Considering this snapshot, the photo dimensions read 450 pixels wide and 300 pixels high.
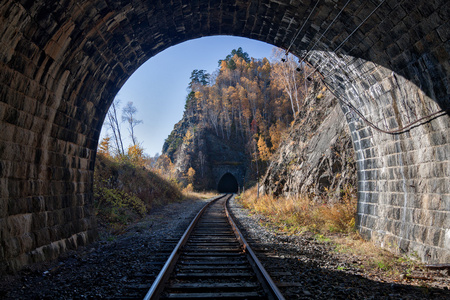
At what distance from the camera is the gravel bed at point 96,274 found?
3.83 meters

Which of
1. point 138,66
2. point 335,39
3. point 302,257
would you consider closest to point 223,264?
point 302,257

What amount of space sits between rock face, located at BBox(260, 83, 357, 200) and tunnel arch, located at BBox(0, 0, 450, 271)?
8.44 ft

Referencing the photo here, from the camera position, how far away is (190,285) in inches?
154

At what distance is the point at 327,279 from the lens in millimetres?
4449

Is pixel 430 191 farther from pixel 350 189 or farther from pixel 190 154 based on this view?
pixel 190 154

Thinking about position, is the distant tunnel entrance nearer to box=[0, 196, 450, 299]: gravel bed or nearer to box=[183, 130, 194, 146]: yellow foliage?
box=[183, 130, 194, 146]: yellow foliage

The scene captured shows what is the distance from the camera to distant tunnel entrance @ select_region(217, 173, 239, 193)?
57.3 metres

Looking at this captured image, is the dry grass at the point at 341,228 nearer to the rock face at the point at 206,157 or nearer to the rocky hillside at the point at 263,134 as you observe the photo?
the rocky hillside at the point at 263,134

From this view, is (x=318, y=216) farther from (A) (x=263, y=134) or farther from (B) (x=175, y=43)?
(A) (x=263, y=134)

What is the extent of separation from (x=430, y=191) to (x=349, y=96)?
3.49 m

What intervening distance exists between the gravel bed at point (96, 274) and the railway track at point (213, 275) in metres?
0.29

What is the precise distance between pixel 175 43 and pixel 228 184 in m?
51.5

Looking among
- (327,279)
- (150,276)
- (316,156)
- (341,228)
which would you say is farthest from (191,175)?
(327,279)

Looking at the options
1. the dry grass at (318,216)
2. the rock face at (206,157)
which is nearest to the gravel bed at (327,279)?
the dry grass at (318,216)
